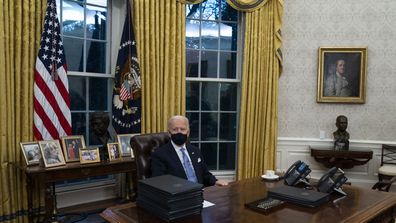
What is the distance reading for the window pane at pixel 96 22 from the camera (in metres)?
3.75

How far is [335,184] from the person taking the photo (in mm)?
1988

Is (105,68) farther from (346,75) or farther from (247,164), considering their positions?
(346,75)

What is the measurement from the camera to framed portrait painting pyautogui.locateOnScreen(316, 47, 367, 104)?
14.6 ft

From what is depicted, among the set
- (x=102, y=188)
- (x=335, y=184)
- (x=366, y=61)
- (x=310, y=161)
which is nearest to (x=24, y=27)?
(x=102, y=188)

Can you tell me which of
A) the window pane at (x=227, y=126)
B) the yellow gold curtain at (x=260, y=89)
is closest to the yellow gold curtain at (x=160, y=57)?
the window pane at (x=227, y=126)

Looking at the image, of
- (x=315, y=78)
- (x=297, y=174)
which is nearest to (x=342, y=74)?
(x=315, y=78)

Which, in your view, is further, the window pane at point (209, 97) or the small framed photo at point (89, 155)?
→ the window pane at point (209, 97)

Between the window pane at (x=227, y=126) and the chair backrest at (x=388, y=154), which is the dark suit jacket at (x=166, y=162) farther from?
the chair backrest at (x=388, y=154)

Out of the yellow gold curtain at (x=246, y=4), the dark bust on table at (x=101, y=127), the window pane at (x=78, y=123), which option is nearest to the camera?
the dark bust on table at (x=101, y=127)

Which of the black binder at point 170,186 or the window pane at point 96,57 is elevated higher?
the window pane at point 96,57

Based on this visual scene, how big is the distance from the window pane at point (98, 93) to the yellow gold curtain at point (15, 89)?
759mm

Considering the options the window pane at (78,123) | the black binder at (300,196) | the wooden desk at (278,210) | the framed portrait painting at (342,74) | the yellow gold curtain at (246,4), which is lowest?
the wooden desk at (278,210)

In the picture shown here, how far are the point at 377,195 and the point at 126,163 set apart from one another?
2248 mm

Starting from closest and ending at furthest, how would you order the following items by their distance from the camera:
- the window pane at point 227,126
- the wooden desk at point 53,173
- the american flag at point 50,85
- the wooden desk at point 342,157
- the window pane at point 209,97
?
the wooden desk at point 53,173 < the american flag at point 50,85 < the wooden desk at point 342,157 < the window pane at point 209,97 < the window pane at point 227,126
